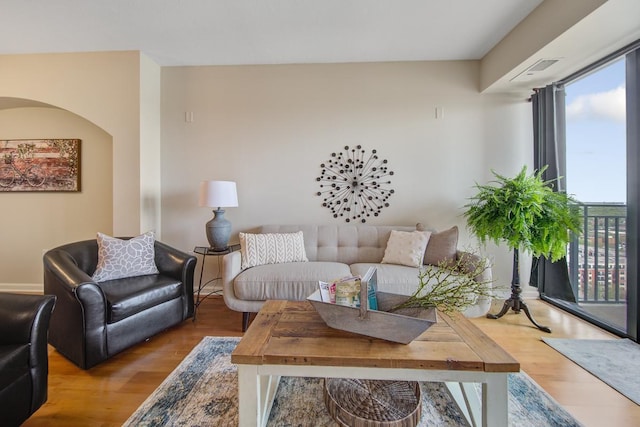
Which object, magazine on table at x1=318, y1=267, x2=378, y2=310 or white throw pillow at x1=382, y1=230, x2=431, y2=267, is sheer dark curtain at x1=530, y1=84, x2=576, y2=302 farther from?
magazine on table at x1=318, y1=267, x2=378, y2=310

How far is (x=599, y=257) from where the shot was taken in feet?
8.68

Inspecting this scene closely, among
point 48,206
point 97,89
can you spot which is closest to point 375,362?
point 97,89

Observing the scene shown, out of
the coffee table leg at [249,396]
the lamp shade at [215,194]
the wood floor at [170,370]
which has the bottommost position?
the wood floor at [170,370]

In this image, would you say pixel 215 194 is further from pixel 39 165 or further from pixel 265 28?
pixel 39 165

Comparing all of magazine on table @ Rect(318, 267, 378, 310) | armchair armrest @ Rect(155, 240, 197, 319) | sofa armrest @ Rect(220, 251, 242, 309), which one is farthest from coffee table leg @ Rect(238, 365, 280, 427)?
armchair armrest @ Rect(155, 240, 197, 319)

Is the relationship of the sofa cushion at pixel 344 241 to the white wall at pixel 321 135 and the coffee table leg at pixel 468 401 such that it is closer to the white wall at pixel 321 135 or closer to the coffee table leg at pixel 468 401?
the white wall at pixel 321 135

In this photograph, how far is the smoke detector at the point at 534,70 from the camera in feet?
7.99

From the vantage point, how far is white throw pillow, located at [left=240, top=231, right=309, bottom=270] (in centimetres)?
253

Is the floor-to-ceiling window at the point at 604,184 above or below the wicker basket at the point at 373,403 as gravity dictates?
above

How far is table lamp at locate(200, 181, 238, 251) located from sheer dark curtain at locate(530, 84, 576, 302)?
3.19 metres

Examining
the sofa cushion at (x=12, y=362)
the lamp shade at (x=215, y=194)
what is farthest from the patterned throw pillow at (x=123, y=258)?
the sofa cushion at (x=12, y=362)

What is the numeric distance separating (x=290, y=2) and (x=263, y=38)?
58 cm

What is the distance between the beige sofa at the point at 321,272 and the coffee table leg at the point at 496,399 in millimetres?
1134

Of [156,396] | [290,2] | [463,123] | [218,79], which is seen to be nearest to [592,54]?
A: [463,123]
